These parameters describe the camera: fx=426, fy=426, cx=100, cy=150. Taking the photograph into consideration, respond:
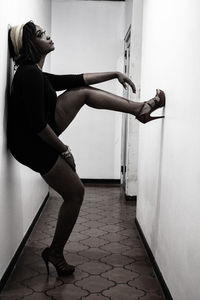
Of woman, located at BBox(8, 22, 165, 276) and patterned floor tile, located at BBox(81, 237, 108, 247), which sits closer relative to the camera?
woman, located at BBox(8, 22, 165, 276)

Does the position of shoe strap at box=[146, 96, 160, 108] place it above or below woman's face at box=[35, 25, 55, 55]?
below

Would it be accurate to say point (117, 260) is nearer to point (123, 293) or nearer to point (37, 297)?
point (123, 293)

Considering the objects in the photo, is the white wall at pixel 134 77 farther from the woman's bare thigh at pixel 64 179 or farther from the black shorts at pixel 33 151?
the black shorts at pixel 33 151

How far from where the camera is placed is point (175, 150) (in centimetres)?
229

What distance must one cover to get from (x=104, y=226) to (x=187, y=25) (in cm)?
235

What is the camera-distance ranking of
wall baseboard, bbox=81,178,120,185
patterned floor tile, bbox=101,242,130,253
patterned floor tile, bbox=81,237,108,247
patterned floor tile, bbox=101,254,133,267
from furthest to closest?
wall baseboard, bbox=81,178,120,185 < patterned floor tile, bbox=81,237,108,247 < patterned floor tile, bbox=101,242,130,253 < patterned floor tile, bbox=101,254,133,267

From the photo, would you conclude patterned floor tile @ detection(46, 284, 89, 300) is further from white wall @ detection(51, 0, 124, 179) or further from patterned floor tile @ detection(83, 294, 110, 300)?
white wall @ detection(51, 0, 124, 179)

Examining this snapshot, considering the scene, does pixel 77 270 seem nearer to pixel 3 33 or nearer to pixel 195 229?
pixel 195 229

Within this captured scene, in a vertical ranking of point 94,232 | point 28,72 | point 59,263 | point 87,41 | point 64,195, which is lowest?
point 94,232

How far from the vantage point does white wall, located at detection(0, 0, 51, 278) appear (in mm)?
2457

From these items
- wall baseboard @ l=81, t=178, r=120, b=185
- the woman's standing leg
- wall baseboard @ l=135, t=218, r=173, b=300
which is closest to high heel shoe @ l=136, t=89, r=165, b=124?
the woman's standing leg

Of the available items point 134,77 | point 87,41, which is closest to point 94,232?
point 134,77

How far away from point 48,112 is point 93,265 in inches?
43.3

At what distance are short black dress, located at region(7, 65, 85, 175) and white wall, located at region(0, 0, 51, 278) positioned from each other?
0.29 ft
